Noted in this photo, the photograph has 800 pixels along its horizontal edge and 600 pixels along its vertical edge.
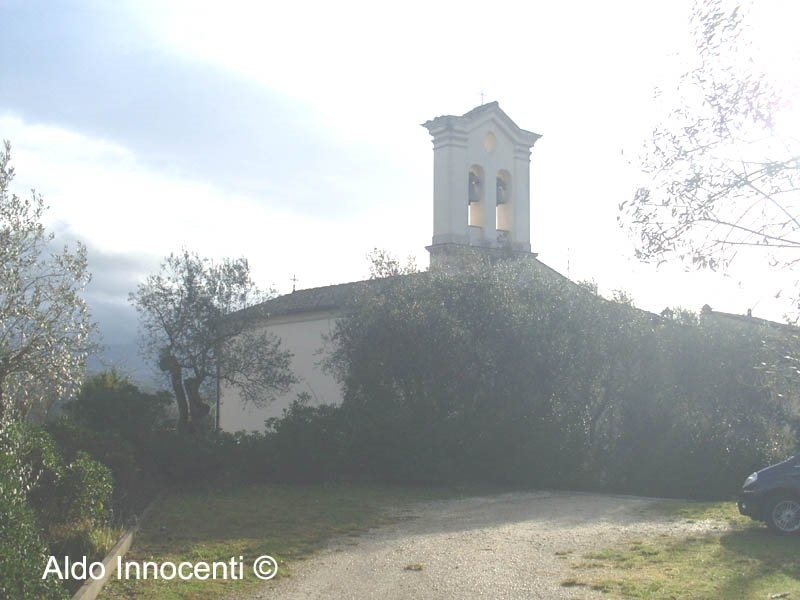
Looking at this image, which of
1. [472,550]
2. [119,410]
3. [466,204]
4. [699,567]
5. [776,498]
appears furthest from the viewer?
[466,204]

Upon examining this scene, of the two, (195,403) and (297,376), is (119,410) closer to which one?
(195,403)

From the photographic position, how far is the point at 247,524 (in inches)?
567

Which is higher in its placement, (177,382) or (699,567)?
(177,382)

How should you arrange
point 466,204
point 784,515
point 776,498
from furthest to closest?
point 466,204 → point 776,498 → point 784,515

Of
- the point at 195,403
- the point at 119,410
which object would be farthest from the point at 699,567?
the point at 195,403

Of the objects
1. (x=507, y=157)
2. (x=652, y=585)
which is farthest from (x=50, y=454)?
(x=507, y=157)

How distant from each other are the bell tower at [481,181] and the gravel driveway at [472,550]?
47.1ft

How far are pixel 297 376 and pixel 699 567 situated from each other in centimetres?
2312

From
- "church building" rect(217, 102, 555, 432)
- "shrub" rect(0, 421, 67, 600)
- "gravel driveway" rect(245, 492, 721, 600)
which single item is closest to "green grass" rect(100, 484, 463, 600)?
"gravel driveway" rect(245, 492, 721, 600)

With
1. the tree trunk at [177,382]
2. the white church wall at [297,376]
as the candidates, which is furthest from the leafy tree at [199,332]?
the white church wall at [297,376]

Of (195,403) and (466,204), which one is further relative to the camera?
(466,204)

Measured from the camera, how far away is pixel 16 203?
1162 centimetres

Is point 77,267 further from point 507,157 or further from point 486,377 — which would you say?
point 507,157

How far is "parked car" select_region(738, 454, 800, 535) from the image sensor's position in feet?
46.2
